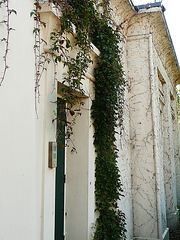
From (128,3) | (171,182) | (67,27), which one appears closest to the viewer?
(67,27)

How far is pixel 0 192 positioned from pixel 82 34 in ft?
7.73

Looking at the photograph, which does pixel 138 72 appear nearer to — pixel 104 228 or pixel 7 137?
pixel 104 228

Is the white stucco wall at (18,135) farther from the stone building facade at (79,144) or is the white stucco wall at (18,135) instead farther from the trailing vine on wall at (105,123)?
the trailing vine on wall at (105,123)

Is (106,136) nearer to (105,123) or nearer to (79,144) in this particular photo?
(105,123)

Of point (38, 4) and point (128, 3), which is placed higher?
point (128, 3)

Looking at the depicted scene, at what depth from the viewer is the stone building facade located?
94.3 inches

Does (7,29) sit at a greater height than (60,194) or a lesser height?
greater

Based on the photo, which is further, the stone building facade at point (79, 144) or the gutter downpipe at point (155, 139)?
the gutter downpipe at point (155, 139)

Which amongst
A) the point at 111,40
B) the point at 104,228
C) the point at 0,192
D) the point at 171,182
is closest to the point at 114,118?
the point at 111,40

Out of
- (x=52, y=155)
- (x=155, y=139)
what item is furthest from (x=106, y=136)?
(x=155, y=139)

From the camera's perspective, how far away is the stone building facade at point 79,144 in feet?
7.86

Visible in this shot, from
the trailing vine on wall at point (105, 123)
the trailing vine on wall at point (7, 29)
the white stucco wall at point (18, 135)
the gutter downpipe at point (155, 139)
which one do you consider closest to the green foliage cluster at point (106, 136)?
the trailing vine on wall at point (105, 123)

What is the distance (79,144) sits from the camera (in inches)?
170

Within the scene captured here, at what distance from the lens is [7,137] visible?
2311mm
